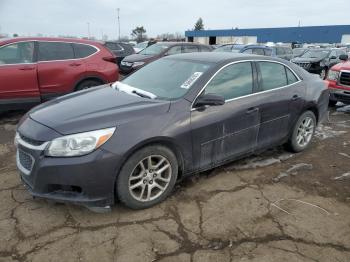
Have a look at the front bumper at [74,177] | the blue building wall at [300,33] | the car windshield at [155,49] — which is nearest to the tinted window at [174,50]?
the car windshield at [155,49]

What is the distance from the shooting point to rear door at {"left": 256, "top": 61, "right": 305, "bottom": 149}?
14.3 feet

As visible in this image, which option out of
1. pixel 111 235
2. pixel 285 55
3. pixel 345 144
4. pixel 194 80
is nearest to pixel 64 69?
pixel 194 80

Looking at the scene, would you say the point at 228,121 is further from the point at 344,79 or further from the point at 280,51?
the point at 280,51

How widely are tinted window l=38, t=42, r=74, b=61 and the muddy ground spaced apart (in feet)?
10.4

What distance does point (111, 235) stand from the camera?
120 inches

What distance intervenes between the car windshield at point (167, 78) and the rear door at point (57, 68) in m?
2.93

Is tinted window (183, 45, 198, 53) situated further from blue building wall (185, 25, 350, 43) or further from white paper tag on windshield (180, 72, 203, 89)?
blue building wall (185, 25, 350, 43)

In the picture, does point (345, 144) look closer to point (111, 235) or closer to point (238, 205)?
point (238, 205)

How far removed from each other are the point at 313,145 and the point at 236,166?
5.93ft

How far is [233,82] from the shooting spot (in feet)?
13.4

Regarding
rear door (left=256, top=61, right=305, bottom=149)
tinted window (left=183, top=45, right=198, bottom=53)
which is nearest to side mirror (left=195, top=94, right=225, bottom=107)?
rear door (left=256, top=61, right=305, bottom=149)

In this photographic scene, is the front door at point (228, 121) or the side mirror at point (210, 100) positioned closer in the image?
the side mirror at point (210, 100)

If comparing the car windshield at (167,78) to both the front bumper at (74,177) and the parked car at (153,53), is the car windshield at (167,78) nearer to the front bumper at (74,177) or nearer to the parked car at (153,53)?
the front bumper at (74,177)

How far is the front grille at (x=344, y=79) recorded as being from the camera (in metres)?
7.79
